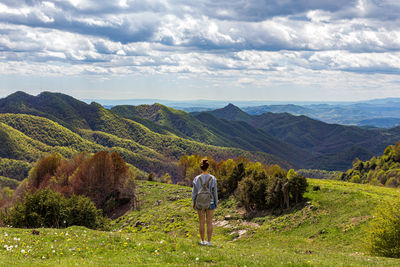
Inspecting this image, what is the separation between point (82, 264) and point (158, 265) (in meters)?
3.18

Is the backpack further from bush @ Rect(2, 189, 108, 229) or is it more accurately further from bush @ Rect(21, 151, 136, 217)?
bush @ Rect(21, 151, 136, 217)

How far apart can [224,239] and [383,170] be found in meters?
147

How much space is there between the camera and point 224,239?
37406 millimetres

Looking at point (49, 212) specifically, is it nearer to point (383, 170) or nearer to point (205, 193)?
point (205, 193)

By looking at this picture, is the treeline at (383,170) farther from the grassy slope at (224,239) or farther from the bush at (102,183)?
the bush at (102,183)

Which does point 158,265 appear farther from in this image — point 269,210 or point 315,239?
point 269,210

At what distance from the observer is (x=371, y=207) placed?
106ft

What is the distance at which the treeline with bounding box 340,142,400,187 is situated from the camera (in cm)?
12662

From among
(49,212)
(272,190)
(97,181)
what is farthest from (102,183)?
(272,190)

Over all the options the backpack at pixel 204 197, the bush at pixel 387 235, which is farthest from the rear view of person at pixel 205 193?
the bush at pixel 387 235

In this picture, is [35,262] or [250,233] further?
[250,233]

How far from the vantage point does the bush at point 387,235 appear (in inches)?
746

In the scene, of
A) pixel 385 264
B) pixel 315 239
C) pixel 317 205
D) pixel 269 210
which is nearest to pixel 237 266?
pixel 385 264

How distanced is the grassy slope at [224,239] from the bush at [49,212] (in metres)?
8.60
